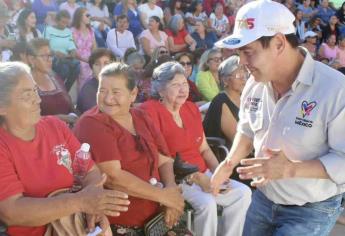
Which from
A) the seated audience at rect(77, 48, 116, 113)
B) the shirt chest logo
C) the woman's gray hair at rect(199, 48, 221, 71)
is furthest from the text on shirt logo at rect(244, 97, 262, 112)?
the woman's gray hair at rect(199, 48, 221, 71)

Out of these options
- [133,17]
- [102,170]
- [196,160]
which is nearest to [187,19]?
[133,17]

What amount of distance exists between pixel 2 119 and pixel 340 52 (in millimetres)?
9830

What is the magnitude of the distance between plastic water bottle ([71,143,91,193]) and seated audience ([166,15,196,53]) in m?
6.63

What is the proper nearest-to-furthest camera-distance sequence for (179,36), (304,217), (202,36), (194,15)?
(304,217)
(179,36)
(202,36)
(194,15)

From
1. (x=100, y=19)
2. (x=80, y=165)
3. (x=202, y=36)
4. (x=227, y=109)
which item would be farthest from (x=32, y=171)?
(x=202, y=36)

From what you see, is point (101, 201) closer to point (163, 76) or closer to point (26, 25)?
point (163, 76)

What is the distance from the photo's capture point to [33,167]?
88.3 inches

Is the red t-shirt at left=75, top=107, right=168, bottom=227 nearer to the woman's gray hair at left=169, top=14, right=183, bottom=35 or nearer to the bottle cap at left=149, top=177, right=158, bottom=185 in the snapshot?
the bottle cap at left=149, top=177, right=158, bottom=185

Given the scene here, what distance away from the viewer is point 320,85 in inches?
77.2

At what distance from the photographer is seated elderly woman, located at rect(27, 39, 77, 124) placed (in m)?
4.36

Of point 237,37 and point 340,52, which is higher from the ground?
point 237,37

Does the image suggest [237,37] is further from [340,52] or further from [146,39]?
[340,52]

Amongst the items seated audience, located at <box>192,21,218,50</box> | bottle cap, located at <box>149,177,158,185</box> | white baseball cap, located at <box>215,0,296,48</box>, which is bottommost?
seated audience, located at <box>192,21,218,50</box>

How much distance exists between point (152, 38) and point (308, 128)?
21.6 feet
